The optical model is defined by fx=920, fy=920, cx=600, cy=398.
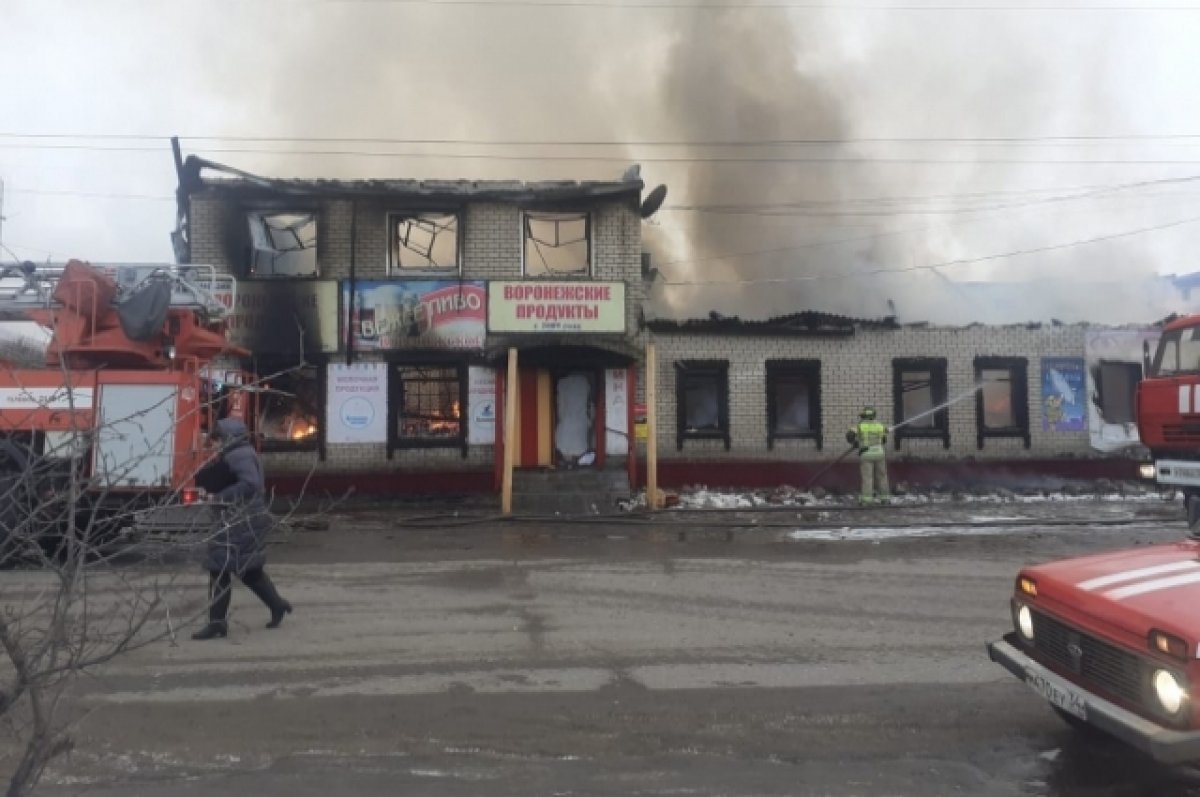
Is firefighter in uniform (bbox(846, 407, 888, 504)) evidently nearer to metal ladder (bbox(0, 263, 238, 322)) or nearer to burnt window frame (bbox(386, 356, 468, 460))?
burnt window frame (bbox(386, 356, 468, 460))

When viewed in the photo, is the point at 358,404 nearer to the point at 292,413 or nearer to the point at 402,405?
the point at 402,405

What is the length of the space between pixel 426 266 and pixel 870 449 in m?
8.32

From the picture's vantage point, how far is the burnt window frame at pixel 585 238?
16.3 metres

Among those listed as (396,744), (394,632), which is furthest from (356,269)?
(396,744)

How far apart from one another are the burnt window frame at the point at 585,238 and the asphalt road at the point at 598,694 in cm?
751

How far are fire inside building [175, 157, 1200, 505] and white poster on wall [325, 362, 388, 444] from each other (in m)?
0.03

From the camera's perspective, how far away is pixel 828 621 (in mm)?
7262

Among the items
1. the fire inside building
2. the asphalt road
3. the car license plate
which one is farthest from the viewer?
the fire inside building

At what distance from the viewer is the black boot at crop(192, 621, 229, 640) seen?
664 centimetres

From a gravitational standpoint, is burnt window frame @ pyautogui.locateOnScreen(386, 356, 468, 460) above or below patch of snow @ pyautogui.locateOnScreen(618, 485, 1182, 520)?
above

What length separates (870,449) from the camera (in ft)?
50.7

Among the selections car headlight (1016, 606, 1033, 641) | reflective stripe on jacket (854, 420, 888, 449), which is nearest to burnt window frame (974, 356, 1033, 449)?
reflective stripe on jacket (854, 420, 888, 449)

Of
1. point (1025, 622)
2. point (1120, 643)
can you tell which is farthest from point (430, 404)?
point (1120, 643)

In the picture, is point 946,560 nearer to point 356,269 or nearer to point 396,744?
point 396,744
